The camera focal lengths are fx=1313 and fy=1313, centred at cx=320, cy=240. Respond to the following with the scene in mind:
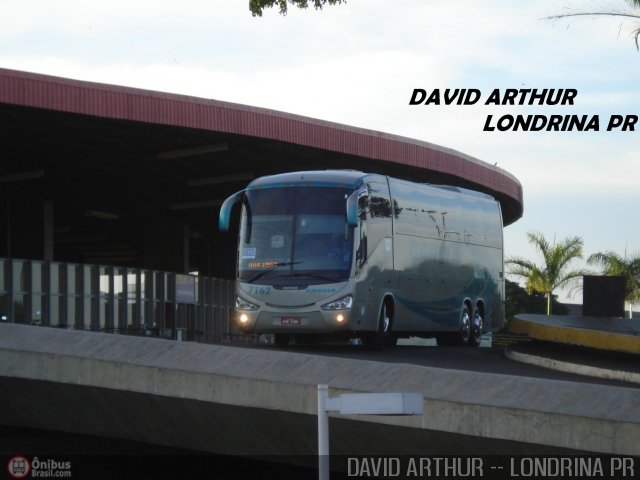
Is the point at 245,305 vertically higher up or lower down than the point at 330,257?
lower down

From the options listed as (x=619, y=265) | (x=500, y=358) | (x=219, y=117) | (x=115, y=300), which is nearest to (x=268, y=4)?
Answer: (x=500, y=358)

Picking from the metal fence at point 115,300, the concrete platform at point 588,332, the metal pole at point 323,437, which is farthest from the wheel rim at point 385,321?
the metal pole at point 323,437

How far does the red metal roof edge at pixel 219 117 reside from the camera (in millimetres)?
33656

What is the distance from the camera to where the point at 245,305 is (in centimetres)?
2408

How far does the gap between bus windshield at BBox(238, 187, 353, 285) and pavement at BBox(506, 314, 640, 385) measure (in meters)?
3.69

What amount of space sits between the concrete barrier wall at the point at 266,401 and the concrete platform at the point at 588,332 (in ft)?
32.2

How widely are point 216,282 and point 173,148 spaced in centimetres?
1650

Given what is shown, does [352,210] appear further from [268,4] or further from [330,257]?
[268,4]

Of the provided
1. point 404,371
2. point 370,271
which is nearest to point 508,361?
point 370,271

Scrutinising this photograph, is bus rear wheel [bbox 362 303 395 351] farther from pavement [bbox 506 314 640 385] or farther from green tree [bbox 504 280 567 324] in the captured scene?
green tree [bbox 504 280 567 324]

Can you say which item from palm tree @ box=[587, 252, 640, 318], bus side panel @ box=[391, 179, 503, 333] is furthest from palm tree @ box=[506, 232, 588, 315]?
bus side panel @ box=[391, 179, 503, 333]

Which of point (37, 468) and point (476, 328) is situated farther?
point (476, 328)

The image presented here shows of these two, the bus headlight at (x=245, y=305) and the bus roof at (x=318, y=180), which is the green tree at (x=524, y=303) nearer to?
the bus roof at (x=318, y=180)

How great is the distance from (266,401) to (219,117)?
26.4 meters
